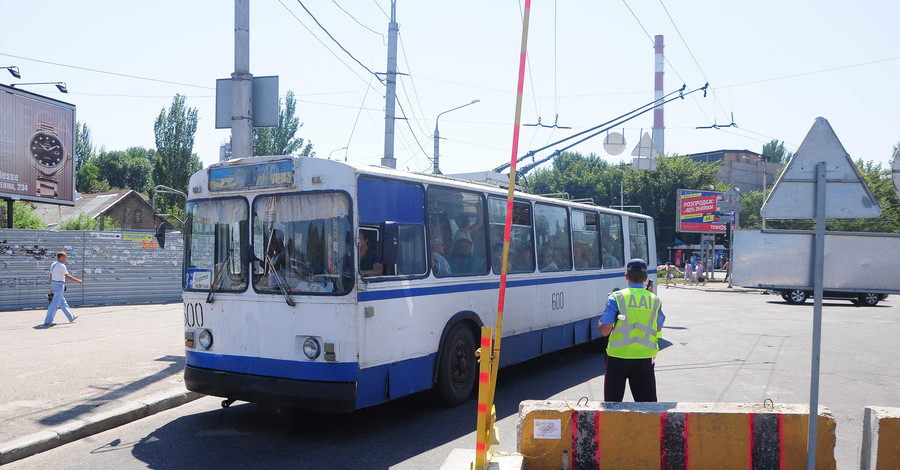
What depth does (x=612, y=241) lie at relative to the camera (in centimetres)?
1303

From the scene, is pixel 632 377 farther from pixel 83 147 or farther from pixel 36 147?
pixel 83 147

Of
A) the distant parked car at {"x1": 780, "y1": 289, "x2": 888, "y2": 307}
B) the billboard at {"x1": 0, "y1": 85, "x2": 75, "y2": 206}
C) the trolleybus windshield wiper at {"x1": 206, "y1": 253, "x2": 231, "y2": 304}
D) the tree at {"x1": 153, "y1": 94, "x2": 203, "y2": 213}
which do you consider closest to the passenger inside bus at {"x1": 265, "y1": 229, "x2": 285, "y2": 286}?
the trolleybus windshield wiper at {"x1": 206, "y1": 253, "x2": 231, "y2": 304}

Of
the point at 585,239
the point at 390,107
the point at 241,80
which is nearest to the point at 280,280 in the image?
the point at 241,80

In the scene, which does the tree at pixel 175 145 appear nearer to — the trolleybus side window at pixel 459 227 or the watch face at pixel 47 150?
the watch face at pixel 47 150

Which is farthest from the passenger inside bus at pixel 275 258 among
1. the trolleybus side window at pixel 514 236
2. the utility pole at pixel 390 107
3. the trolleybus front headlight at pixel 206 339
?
the utility pole at pixel 390 107

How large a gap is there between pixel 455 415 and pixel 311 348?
2.06m

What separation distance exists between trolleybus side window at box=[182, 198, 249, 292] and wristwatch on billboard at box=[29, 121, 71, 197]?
837 inches

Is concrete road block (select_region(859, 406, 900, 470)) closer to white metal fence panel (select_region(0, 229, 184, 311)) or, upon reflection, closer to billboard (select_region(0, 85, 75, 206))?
white metal fence panel (select_region(0, 229, 184, 311))

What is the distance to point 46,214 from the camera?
158ft

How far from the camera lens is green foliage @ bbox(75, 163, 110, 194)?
2874 inches

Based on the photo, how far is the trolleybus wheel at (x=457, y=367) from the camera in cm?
772

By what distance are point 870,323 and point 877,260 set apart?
1620cm

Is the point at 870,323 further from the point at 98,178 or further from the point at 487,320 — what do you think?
the point at 98,178

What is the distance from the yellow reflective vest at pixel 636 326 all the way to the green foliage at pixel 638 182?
52.7 metres
